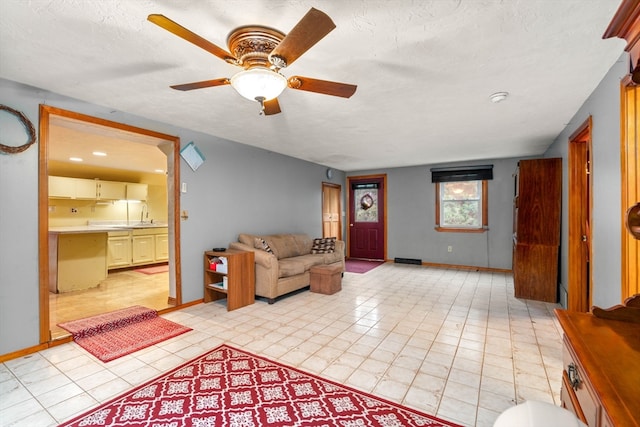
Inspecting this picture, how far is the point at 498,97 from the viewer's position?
2.72m

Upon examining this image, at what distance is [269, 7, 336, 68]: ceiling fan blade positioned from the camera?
4.17 ft

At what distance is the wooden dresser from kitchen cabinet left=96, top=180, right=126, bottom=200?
7.55m

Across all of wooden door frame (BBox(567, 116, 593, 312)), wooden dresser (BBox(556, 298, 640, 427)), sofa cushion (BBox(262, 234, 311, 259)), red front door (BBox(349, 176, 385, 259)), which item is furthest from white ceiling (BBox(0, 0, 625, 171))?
red front door (BBox(349, 176, 385, 259))

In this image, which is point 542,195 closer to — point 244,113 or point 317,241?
point 317,241

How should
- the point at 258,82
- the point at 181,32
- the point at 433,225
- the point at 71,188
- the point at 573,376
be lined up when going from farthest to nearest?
the point at 433,225, the point at 71,188, the point at 258,82, the point at 181,32, the point at 573,376

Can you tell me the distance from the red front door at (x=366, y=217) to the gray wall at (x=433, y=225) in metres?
0.21

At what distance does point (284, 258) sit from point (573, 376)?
4060 millimetres

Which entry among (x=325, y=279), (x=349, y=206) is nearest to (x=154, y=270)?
(x=325, y=279)

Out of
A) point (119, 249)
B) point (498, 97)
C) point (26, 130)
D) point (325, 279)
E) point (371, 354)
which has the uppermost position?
point (498, 97)

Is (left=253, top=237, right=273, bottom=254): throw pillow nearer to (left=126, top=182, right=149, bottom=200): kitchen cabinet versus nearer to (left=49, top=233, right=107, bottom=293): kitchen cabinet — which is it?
A: (left=49, top=233, right=107, bottom=293): kitchen cabinet

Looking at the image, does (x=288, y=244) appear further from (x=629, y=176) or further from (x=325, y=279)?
(x=629, y=176)

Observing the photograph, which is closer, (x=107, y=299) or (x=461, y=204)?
(x=107, y=299)

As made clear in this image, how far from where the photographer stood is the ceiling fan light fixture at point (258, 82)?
67.1 inches

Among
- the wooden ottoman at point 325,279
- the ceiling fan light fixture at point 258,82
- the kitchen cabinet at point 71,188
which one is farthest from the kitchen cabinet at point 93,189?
the ceiling fan light fixture at point 258,82
